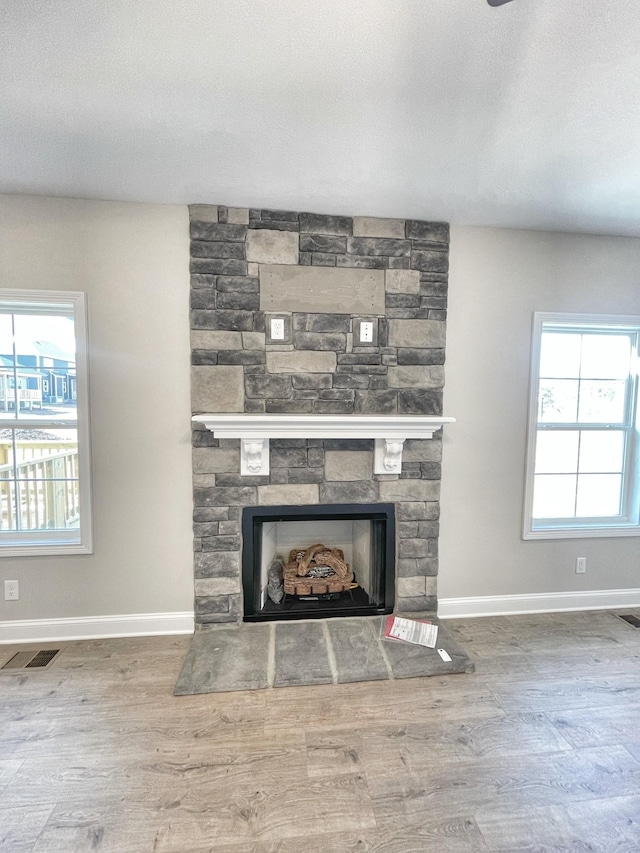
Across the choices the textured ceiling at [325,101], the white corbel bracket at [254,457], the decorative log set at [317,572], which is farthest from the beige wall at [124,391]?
the decorative log set at [317,572]

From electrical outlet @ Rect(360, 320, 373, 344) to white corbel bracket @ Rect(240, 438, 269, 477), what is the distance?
874 mm

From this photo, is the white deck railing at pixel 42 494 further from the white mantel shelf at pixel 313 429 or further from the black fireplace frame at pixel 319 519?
the black fireplace frame at pixel 319 519

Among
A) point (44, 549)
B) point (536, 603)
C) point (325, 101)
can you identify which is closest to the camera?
point (325, 101)

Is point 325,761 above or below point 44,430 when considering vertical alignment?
below

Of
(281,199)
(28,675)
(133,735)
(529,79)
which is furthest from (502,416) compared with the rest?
(28,675)

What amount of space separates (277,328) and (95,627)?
217cm

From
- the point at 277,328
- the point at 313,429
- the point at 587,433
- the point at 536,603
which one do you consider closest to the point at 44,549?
the point at 313,429

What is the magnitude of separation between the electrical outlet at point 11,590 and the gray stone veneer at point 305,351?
107 centimetres

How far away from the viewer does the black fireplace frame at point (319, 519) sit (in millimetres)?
2455

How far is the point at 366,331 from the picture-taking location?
2.41 meters

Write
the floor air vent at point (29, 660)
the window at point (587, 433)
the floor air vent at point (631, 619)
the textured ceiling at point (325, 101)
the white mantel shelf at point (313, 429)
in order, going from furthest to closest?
1. the window at point (587, 433)
2. the floor air vent at point (631, 619)
3. the white mantel shelf at point (313, 429)
4. the floor air vent at point (29, 660)
5. the textured ceiling at point (325, 101)

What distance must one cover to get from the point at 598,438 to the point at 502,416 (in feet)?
2.79

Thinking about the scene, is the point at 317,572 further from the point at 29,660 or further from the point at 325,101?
the point at 325,101

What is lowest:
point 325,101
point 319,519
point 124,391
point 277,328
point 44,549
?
point 44,549
